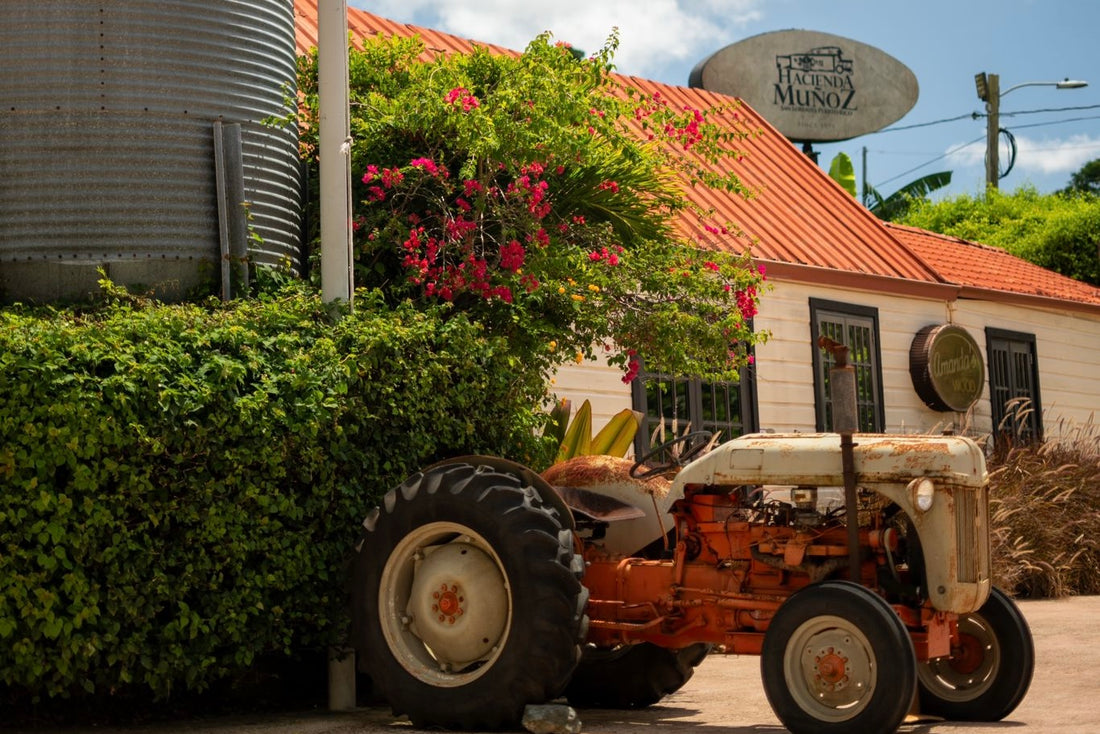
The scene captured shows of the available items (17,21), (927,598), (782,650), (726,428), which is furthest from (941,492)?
(726,428)

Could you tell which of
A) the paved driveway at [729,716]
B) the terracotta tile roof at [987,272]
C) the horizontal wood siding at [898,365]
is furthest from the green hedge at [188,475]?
the terracotta tile roof at [987,272]

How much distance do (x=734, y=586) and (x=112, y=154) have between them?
3.82 metres

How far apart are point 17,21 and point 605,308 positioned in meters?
3.44

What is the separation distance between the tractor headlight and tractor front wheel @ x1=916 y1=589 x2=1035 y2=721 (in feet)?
2.43

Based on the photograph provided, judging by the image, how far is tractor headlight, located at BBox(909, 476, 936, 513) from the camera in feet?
19.3

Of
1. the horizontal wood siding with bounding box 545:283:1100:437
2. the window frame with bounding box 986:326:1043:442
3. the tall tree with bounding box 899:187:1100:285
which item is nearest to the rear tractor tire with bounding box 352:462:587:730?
the horizontal wood siding with bounding box 545:283:1100:437

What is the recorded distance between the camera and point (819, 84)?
2305 cm

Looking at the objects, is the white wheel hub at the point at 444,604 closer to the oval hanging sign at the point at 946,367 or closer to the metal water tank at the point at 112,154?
the metal water tank at the point at 112,154

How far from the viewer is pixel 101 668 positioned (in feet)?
20.2

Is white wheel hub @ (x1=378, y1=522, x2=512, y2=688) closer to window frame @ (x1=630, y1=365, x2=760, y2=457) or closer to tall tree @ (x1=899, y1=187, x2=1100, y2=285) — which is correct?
window frame @ (x1=630, y1=365, x2=760, y2=457)

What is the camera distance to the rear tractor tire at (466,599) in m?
6.06

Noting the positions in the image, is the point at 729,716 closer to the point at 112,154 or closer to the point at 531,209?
the point at 531,209

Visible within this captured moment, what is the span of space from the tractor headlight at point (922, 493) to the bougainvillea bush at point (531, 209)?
2.70 metres

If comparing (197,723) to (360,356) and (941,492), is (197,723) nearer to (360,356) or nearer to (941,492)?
(360,356)
